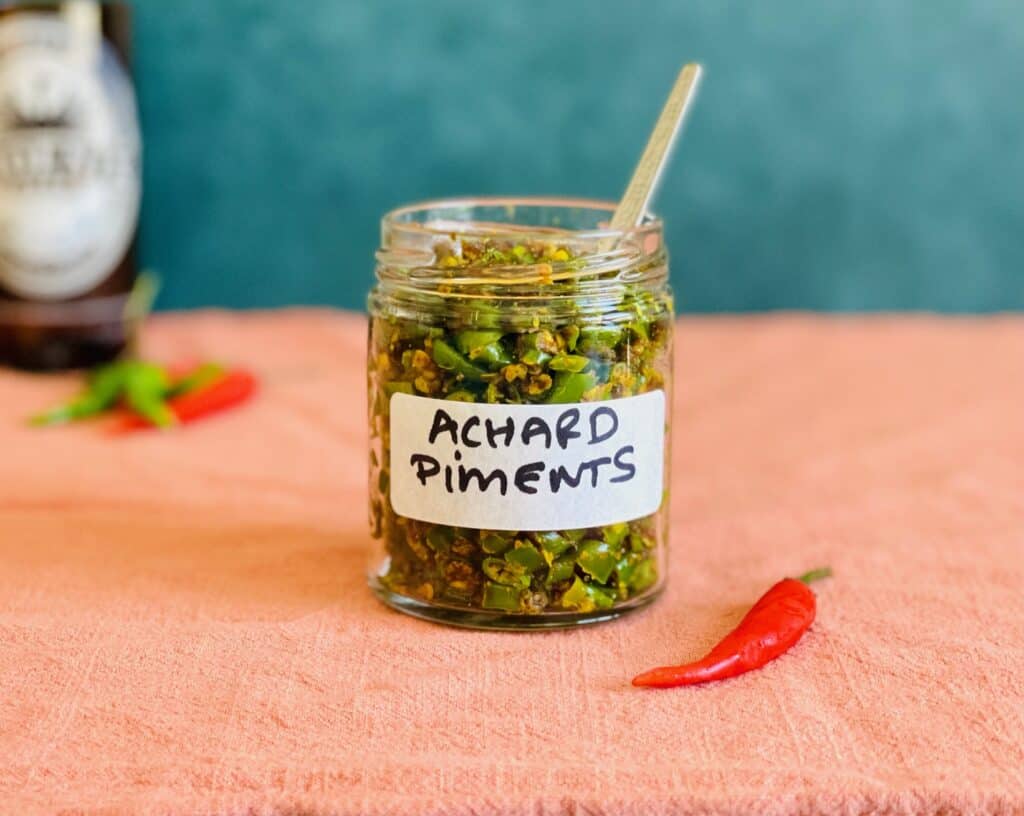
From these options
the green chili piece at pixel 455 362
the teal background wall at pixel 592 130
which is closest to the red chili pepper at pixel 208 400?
the teal background wall at pixel 592 130

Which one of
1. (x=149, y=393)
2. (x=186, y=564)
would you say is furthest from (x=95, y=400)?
(x=186, y=564)

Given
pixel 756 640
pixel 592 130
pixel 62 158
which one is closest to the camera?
pixel 756 640

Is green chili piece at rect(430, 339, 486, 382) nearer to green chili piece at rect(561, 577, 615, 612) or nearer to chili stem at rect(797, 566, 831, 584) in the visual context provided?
green chili piece at rect(561, 577, 615, 612)

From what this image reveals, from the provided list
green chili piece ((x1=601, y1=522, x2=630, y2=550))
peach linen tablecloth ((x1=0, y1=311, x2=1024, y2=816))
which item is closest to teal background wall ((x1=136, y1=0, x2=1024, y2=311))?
peach linen tablecloth ((x1=0, y1=311, x2=1024, y2=816))

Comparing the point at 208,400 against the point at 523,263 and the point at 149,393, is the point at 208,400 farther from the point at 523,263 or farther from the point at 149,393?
the point at 523,263

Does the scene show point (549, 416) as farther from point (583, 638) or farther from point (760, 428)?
point (760, 428)
